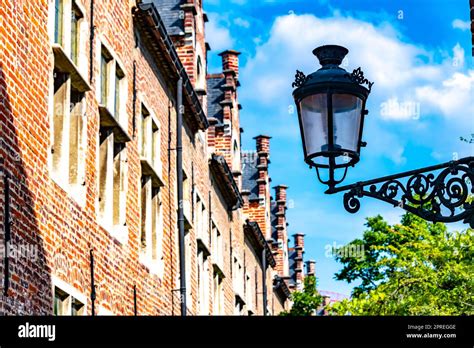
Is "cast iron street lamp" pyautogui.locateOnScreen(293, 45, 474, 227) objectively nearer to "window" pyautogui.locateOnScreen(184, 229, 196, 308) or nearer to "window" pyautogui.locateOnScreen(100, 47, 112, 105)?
"window" pyautogui.locateOnScreen(100, 47, 112, 105)

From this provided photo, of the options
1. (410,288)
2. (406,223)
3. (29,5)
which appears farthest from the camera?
(406,223)

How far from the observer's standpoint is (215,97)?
106 ft

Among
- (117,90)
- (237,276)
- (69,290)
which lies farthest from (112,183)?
(237,276)

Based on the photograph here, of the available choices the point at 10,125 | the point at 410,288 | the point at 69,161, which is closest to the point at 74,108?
the point at 69,161

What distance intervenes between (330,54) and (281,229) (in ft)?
130

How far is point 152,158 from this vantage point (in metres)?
18.9

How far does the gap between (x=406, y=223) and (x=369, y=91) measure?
29.0m

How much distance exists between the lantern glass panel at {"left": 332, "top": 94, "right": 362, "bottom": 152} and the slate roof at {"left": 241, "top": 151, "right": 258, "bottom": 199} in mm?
31889

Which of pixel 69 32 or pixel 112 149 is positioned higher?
pixel 69 32

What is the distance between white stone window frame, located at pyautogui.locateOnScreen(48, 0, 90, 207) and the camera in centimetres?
1212

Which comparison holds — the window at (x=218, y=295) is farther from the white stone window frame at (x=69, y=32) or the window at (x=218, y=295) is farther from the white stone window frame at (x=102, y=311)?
the white stone window frame at (x=69, y=32)

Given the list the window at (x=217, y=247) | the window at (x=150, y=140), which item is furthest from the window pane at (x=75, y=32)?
the window at (x=217, y=247)

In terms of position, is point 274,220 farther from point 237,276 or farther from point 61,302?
point 61,302
